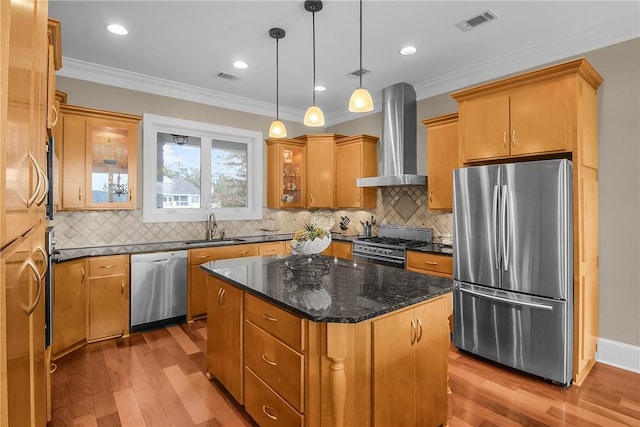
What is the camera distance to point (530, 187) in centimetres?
274

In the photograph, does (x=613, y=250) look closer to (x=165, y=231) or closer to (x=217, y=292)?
(x=217, y=292)

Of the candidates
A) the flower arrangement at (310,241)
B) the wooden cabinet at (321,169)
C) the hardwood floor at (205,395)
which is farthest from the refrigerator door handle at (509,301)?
the wooden cabinet at (321,169)

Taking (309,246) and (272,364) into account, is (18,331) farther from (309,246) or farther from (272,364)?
(309,246)

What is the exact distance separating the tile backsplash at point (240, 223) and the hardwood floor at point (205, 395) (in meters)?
1.33

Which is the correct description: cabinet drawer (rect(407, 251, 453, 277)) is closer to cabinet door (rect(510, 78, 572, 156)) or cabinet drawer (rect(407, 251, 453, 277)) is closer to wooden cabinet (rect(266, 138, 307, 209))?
cabinet door (rect(510, 78, 572, 156))

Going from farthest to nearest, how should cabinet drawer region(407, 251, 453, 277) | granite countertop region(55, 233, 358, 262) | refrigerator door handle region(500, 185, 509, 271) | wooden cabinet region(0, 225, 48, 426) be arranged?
cabinet drawer region(407, 251, 453, 277), granite countertop region(55, 233, 358, 262), refrigerator door handle region(500, 185, 509, 271), wooden cabinet region(0, 225, 48, 426)

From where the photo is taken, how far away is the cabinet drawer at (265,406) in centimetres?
173

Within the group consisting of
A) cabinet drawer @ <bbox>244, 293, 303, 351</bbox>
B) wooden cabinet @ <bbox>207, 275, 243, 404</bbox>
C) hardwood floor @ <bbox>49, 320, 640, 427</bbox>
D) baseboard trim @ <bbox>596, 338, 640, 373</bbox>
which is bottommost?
hardwood floor @ <bbox>49, 320, 640, 427</bbox>

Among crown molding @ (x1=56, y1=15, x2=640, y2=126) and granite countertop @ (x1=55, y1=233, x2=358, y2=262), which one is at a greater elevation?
crown molding @ (x1=56, y1=15, x2=640, y2=126)

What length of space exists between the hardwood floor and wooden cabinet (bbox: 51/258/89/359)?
14 cm

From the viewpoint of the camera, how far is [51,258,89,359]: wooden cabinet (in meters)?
3.05

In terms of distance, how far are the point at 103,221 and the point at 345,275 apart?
3183mm

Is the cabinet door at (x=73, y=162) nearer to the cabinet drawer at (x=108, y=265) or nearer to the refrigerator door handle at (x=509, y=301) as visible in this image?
the cabinet drawer at (x=108, y=265)

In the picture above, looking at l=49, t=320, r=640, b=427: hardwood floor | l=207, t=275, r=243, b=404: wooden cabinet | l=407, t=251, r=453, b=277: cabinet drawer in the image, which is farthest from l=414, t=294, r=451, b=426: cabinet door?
l=407, t=251, r=453, b=277: cabinet drawer
